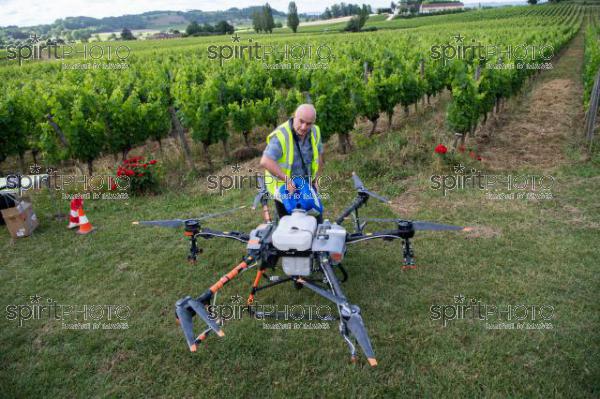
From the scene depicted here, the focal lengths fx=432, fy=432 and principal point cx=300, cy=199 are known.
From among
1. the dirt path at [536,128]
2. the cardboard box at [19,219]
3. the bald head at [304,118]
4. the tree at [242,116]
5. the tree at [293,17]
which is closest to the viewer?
the bald head at [304,118]

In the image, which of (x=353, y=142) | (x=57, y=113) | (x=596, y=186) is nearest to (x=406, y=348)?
(x=596, y=186)

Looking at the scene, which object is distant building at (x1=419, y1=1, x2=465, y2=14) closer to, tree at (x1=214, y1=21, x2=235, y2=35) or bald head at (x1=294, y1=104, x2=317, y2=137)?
tree at (x1=214, y1=21, x2=235, y2=35)

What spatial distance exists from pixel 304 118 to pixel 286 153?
1.74ft

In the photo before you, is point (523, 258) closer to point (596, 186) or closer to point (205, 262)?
point (596, 186)

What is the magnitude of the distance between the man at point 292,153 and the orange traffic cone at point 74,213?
4.05 metres

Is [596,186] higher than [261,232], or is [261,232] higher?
[261,232]

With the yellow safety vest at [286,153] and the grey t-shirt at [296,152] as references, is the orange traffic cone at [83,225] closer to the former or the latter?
the yellow safety vest at [286,153]

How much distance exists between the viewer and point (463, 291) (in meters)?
5.40

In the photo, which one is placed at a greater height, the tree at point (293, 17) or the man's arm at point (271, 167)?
the tree at point (293, 17)

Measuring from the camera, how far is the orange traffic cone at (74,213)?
7.62m

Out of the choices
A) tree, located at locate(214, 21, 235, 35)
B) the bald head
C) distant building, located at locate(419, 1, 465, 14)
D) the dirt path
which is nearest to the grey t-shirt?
the bald head

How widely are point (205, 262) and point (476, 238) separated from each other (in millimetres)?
4117

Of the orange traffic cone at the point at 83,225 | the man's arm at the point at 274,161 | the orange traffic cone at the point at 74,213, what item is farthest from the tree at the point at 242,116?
the man's arm at the point at 274,161

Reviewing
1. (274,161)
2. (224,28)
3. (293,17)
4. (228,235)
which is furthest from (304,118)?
(293,17)
